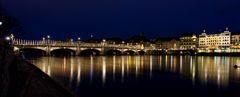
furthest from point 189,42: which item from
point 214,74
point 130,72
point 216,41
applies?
point 214,74

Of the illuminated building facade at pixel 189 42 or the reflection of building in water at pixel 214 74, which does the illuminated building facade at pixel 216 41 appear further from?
Result: the reflection of building in water at pixel 214 74

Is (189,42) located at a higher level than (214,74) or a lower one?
higher

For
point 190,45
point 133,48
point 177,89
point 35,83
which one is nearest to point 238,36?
point 190,45

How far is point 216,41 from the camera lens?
169 metres

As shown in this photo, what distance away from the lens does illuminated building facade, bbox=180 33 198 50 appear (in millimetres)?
182900

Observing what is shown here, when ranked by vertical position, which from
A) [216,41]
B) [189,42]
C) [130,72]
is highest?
[216,41]

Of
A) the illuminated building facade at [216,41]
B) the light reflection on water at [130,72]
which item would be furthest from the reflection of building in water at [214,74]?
the illuminated building facade at [216,41]

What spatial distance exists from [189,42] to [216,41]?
20.7 m

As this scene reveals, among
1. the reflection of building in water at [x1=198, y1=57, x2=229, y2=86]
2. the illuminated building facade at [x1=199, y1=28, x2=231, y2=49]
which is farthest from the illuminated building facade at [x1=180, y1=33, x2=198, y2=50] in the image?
the reflection of building in water at [x1=198, y1=57, x2=229, y2=86]

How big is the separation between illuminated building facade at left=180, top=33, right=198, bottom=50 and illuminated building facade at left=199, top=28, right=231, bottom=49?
3.86m

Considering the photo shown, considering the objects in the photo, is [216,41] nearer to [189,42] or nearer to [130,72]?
[189,42]

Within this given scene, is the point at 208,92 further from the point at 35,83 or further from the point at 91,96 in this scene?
the point at 35,83

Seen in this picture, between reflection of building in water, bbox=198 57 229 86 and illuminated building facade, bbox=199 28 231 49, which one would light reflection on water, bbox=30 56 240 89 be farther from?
illuminated building facade, bbox=199 28 231 49

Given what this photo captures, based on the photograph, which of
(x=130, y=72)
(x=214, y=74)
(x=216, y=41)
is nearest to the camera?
(x=214, y=74)
